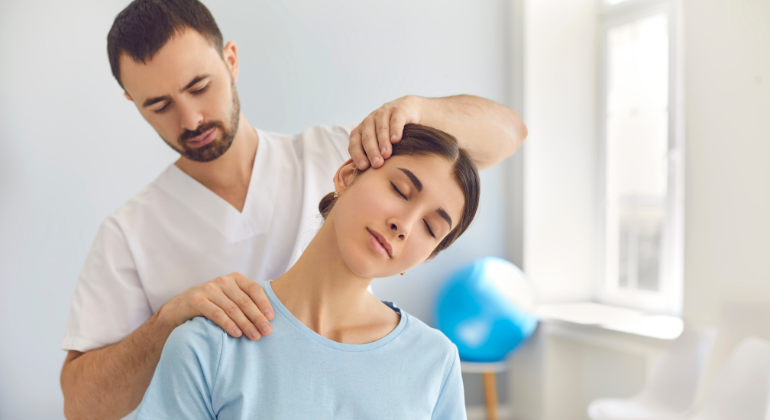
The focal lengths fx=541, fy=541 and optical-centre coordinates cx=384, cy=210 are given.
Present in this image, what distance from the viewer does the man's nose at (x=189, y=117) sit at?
1.32m

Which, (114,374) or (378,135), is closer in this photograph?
(378,135)

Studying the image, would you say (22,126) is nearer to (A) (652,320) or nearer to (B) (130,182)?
(B) (130,182)

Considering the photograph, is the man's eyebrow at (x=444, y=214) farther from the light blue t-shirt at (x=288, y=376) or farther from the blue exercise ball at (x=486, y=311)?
the blue exercise ball at (x=486, y=311)

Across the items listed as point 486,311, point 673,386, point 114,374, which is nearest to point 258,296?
point 114,374

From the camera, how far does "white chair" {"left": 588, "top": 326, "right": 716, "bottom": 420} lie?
8.29 feet

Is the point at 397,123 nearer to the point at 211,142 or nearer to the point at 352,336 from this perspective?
the point at 352,336

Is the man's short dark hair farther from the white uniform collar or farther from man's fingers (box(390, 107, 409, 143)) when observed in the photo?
man's fingers (box(390, 107, 409, 143))

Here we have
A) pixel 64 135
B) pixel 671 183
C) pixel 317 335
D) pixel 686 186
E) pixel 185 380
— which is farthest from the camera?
pixel 671 183

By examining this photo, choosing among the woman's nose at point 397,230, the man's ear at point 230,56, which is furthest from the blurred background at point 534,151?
the woman's nose at point 397,230

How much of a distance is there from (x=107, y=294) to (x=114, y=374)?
0.21 m

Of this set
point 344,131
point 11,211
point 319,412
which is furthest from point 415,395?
point 11,211

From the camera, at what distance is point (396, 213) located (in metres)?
0.91

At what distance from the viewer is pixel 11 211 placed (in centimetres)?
228

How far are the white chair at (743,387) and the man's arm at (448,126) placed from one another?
160cm
